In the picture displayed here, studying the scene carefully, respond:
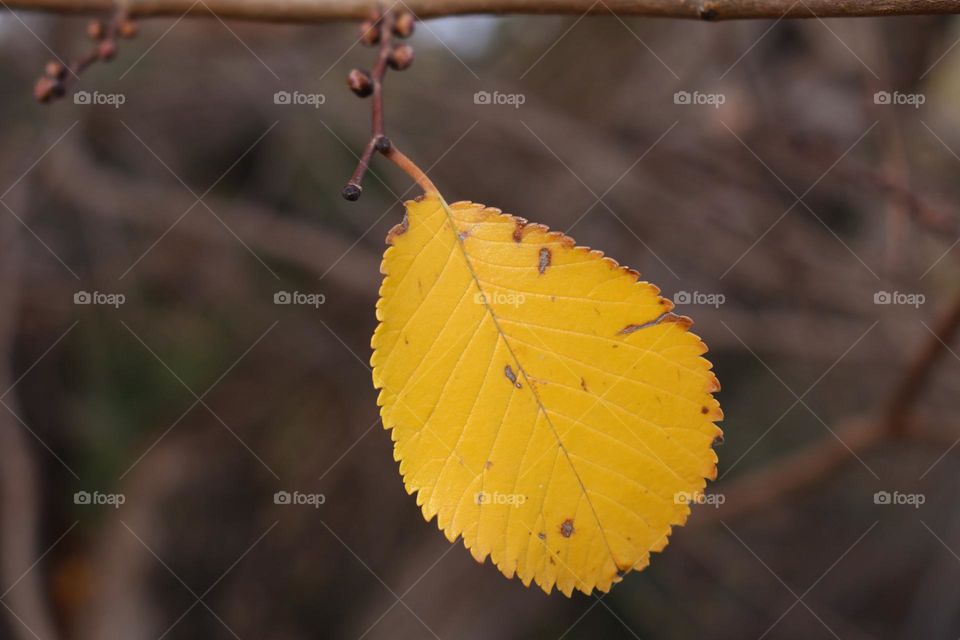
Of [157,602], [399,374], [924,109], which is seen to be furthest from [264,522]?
[924,109]

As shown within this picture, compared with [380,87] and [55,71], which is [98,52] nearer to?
[55,71]

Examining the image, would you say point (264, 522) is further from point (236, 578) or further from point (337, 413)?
point (337, 413)

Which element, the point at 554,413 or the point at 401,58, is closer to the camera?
the point at 554,413

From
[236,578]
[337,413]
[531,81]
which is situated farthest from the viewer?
[531,81]

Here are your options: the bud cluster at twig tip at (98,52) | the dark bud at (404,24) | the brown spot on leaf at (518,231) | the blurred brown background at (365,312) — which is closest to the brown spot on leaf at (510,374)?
the brown spot on leaf at (518,231)

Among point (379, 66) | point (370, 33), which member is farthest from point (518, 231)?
point (370, 33)

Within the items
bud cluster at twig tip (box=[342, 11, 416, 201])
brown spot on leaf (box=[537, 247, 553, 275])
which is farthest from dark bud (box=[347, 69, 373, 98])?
brown spot on leaf (box=[537, 247, 553, 275])

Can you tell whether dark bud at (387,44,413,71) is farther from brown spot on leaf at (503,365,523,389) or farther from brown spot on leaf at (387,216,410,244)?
brown spot on leaf at (503,365,523,389)
